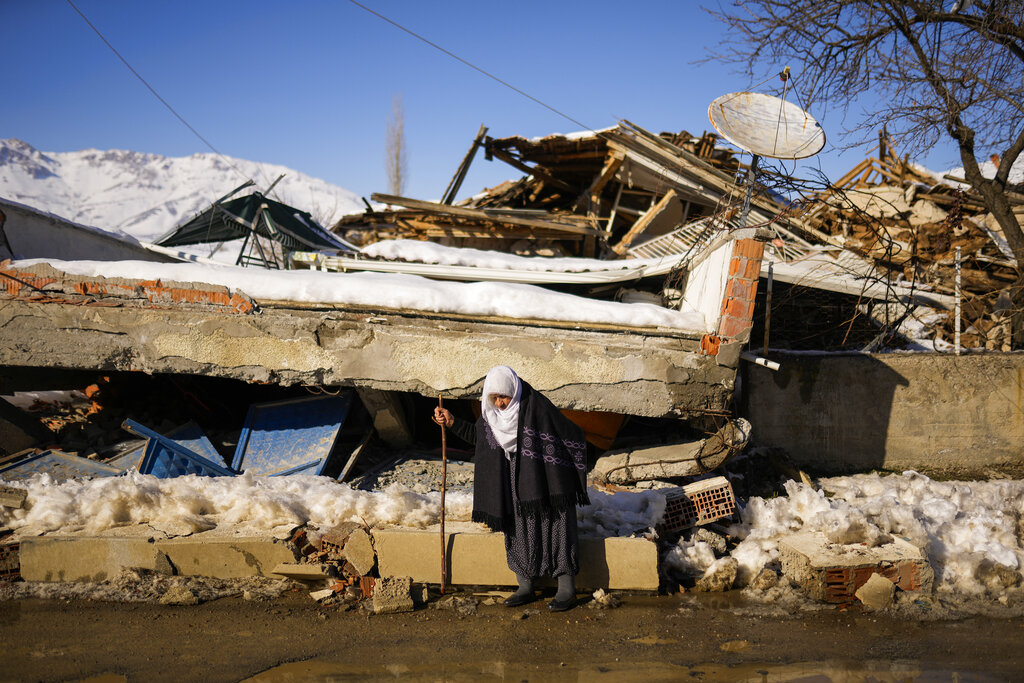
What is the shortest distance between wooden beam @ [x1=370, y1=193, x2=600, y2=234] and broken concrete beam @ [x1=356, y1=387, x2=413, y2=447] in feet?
16.0

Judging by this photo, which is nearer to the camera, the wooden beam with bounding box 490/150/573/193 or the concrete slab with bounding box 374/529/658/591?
the concrete slab with bounding box 374/529/658/591

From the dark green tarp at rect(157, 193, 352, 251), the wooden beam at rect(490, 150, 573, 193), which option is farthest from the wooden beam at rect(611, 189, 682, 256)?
the dark green tarp at rect(157, 193, 352, 251)

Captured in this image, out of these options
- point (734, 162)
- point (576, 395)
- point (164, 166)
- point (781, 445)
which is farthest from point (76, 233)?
point (164, 166)

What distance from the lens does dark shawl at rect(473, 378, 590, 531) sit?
149 inches

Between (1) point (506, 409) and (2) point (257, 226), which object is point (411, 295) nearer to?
(1) point (506, 409)

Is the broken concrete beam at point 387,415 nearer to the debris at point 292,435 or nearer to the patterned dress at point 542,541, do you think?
the debris at point 292,435

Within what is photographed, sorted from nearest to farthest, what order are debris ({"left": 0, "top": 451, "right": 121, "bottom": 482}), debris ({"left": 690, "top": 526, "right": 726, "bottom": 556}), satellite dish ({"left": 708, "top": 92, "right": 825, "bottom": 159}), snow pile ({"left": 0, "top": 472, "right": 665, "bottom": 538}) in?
1. snow pile ({"left": 0, "top": 472, "right": 665, "bottom": 538})
2. debris ({"left": 690, "top": 526, "right": 726, "bottom": 556})
3. debris ({"left": 0, "top": 451, "right": 121, "bottom": 482})
4. satellite dish ({"left": 708, "top": 92, "right": 825, "bottom": 159})

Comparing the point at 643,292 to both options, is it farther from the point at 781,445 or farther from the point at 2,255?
the point at 2,255

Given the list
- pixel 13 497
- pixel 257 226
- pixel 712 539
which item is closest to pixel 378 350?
pixel 13 497

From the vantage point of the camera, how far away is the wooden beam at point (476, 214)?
32.6 ft

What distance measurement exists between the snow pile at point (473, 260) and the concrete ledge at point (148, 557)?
4223 mm

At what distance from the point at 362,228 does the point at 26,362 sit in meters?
6.45

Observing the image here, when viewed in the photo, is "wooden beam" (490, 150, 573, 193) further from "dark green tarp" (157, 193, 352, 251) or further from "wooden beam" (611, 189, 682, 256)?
"dark green tarp" (157, 193, 352, 251)

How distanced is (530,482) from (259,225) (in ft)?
25.3
